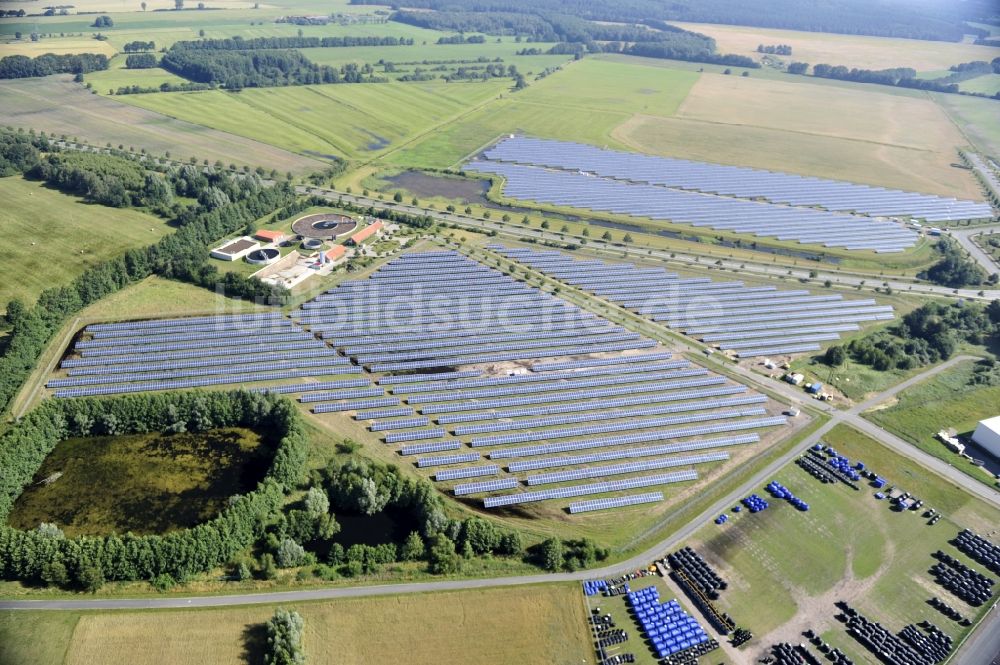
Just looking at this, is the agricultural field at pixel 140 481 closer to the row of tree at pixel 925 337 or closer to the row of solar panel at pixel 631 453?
the row of solar panel at pixel 631 453

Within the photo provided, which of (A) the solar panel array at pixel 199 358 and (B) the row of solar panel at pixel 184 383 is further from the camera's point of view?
(A) the solar panel array at pixel 199 358

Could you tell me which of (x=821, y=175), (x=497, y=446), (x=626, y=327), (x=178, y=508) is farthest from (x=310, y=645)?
(x=821, y=175)

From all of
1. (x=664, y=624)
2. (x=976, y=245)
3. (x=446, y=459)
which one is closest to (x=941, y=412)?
(x=664, y=624)

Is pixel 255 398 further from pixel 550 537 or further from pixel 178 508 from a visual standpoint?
pixel 550 537

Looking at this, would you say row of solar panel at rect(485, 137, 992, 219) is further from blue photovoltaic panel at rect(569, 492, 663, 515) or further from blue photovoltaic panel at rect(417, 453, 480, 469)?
blue photovoltaic panel at rect(417, 453, 480, 469)

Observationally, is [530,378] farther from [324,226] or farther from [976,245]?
[976,245]

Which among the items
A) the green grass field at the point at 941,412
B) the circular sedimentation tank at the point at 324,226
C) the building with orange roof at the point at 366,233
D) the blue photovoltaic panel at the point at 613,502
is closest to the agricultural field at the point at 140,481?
the blue photovoltaic panel at the point at 613,502

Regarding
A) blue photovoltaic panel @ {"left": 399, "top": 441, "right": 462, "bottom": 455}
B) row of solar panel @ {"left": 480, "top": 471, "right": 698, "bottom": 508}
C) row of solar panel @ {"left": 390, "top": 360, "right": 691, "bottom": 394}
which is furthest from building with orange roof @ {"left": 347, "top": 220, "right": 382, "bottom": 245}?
row of solar panel @ {"left": 480, "top": 471, "right": 698, "bottom": 508}
